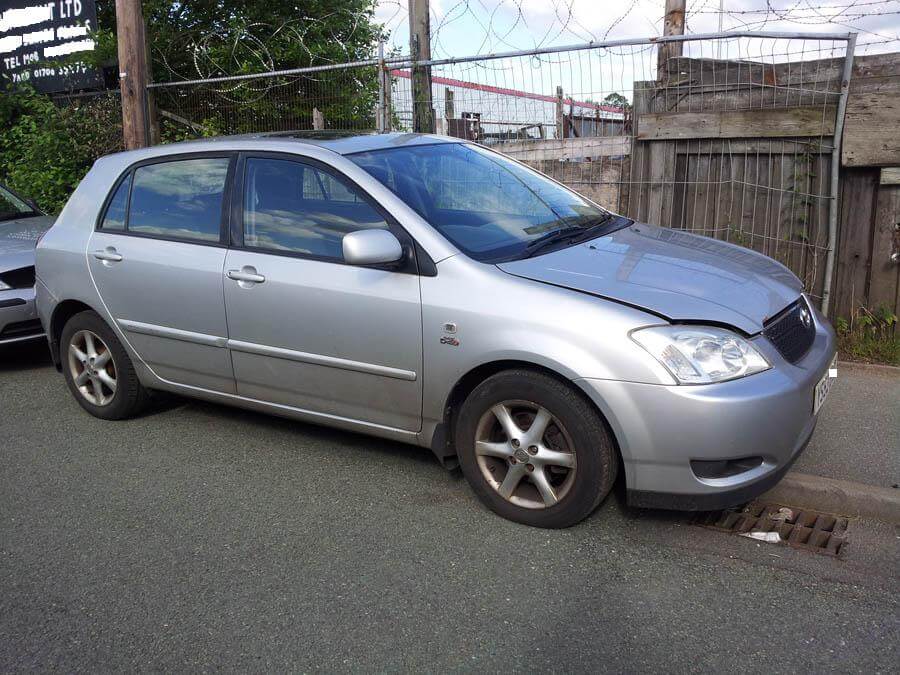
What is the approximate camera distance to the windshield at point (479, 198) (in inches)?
157

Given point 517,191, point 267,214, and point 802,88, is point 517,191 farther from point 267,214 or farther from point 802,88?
point 802,88

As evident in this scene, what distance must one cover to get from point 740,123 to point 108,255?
4.44m

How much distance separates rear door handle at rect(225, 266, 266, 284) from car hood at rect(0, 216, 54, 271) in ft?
10.0

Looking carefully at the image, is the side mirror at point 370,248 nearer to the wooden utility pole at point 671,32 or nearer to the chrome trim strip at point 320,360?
the chrome trim strip at point 320,360

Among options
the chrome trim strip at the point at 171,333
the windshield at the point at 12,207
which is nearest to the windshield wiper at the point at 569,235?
the chrome trim strip at the point at 171,333

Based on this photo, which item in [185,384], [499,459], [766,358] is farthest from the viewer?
[185,384]

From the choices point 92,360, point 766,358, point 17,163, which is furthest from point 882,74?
point 17,163

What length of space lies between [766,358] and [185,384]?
122 inches

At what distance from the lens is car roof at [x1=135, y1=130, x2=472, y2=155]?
173 inches

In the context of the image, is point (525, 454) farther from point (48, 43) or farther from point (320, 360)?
point (48, 43)

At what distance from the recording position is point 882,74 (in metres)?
5.76

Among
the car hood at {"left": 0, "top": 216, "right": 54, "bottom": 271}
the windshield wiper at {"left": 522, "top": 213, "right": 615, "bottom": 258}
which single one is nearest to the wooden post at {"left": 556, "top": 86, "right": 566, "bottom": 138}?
the windshield wiper at {"left": 522, "top": 213, "right": 615, "bottom": 258}

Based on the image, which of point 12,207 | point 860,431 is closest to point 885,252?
point 860,431

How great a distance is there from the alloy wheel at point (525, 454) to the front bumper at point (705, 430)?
261 millimetres
